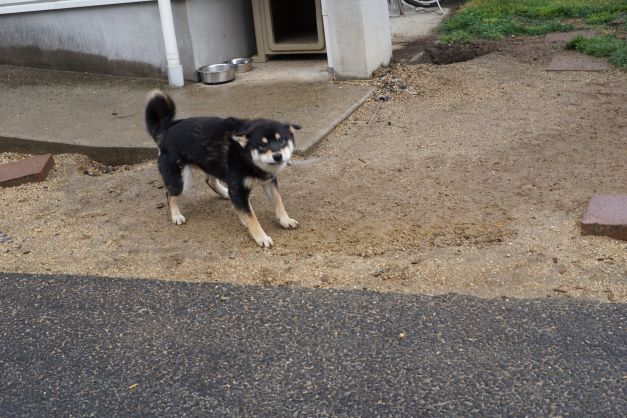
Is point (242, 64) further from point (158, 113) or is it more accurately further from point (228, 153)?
point (228, 153)

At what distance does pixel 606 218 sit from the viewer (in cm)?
446

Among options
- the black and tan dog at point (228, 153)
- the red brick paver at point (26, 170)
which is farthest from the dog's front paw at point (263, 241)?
the red brick paver at point (26, 170)

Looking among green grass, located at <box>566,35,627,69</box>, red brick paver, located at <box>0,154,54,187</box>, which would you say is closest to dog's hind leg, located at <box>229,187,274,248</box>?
red brick paver, located at <box>0,154,54,187</box>

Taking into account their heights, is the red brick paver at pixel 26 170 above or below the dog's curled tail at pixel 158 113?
below

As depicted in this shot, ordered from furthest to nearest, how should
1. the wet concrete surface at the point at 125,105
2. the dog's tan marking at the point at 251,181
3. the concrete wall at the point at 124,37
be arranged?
the concrete wall at the point at 124,37 < the wet concrete surface at the point at 125,105 < the dog's tan marking at the point at 251,181

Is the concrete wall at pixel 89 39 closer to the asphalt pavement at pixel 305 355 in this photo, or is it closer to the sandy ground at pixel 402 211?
the sandy ground at pixel 402 211

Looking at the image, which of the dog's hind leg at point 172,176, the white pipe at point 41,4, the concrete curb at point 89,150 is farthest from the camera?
the white pipe at point 41,4

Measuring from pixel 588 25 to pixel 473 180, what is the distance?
19.3ft

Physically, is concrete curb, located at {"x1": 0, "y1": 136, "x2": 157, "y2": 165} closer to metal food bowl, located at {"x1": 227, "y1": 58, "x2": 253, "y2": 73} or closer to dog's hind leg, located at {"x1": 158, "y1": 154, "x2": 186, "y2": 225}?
dog's hind leg, located at {"x1": 158, "y1": 154, "x2": 186, "y2": 225}

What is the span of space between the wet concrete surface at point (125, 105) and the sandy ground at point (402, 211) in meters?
0.18

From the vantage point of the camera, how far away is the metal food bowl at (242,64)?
887 centimetres

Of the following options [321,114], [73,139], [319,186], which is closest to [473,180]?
[319,186]

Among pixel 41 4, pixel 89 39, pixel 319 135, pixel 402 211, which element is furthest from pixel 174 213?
pixel 41 4

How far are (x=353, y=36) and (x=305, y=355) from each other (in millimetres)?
5132
